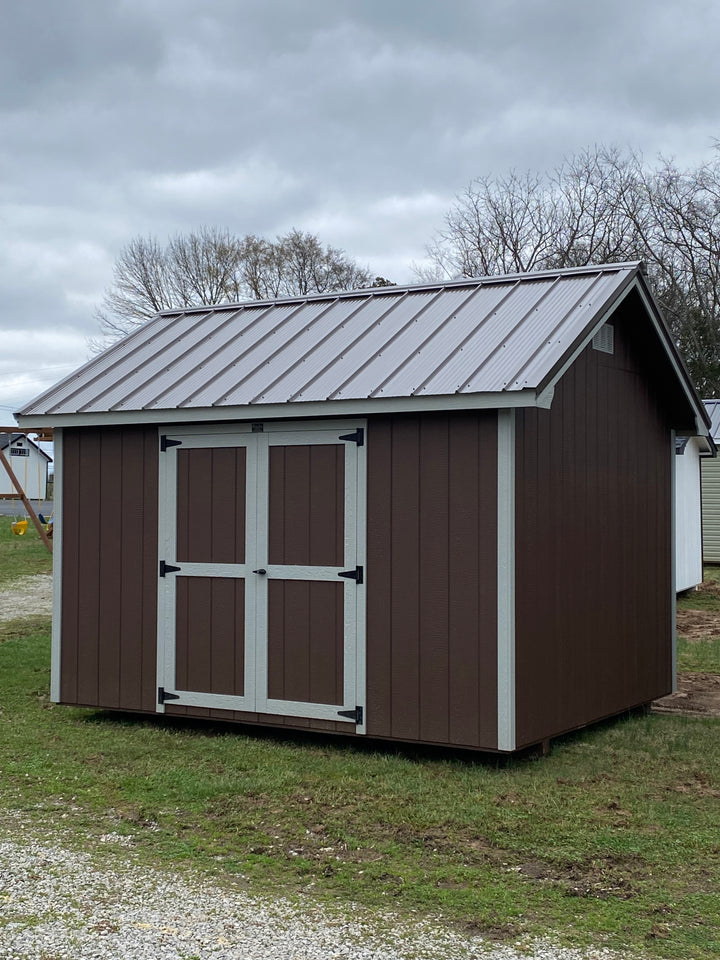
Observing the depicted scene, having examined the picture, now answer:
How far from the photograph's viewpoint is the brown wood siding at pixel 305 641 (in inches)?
276

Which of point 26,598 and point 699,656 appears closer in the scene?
point 699,656

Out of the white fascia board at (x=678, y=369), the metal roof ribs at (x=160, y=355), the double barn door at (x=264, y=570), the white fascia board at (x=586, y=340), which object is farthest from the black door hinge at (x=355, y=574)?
the white fascia board at (x=678, y=369)

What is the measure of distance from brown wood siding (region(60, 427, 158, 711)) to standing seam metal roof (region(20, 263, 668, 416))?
387mm

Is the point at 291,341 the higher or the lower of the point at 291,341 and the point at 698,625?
the higher

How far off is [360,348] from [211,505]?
1.47 meters

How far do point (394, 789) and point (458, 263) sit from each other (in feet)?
94.7

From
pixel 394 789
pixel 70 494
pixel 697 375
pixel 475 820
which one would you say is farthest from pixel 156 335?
pixel 697 375

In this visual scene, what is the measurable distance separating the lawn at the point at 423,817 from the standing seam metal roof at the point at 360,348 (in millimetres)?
2220

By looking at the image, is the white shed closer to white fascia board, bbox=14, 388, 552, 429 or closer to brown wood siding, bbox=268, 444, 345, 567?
brown wood siding, bbox=268, 444, 345, 567

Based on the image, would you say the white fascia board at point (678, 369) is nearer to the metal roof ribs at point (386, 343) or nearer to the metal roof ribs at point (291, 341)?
the metal roof ribs at point (386, 343)

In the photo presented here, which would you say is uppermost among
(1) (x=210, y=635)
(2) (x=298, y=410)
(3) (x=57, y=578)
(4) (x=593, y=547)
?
(2) (x=298, y=410)

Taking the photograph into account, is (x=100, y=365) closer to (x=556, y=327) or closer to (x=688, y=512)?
(x=556, y=327)

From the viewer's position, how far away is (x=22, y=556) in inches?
833

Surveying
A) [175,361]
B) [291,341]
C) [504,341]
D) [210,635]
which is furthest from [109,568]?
[504,341]
